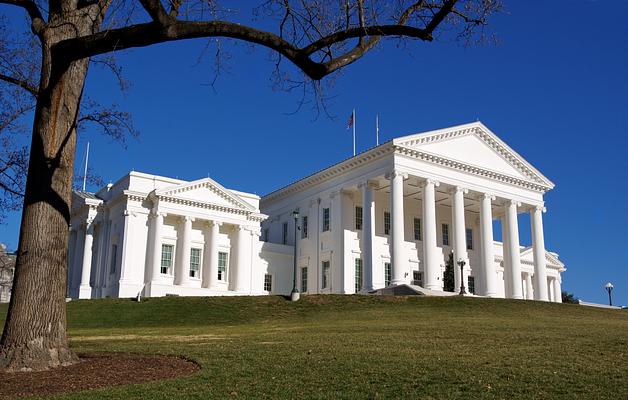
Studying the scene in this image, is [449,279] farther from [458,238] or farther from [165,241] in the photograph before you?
[165,241]

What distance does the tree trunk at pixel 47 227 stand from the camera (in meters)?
11.1

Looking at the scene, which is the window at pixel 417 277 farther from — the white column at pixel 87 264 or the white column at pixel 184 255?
the white column at pixel 87 264

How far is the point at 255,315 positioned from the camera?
31969 millimetres

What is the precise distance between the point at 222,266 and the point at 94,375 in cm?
4080

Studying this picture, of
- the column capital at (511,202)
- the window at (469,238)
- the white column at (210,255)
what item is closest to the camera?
the white column at (210,255)

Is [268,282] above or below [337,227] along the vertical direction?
below

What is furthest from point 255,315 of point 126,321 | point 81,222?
point 81,222

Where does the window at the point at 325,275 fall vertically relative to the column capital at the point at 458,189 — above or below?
below

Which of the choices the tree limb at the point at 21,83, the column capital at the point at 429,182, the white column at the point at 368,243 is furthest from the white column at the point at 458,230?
the tree limb at the point at 21,83

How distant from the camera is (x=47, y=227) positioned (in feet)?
38.3

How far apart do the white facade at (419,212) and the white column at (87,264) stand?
17.4 metres

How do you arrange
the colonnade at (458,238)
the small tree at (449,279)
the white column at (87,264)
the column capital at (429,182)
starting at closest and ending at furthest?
the colonnade at (458,238)
the column capital at (429,182)
the small tree at (449,279)
the white column at (87,264)

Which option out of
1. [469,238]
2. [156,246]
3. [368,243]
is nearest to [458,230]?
[368,243]

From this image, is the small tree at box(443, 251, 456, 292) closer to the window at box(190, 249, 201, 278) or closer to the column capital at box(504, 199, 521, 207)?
the column capital at box(504, 199, 521, 207)
